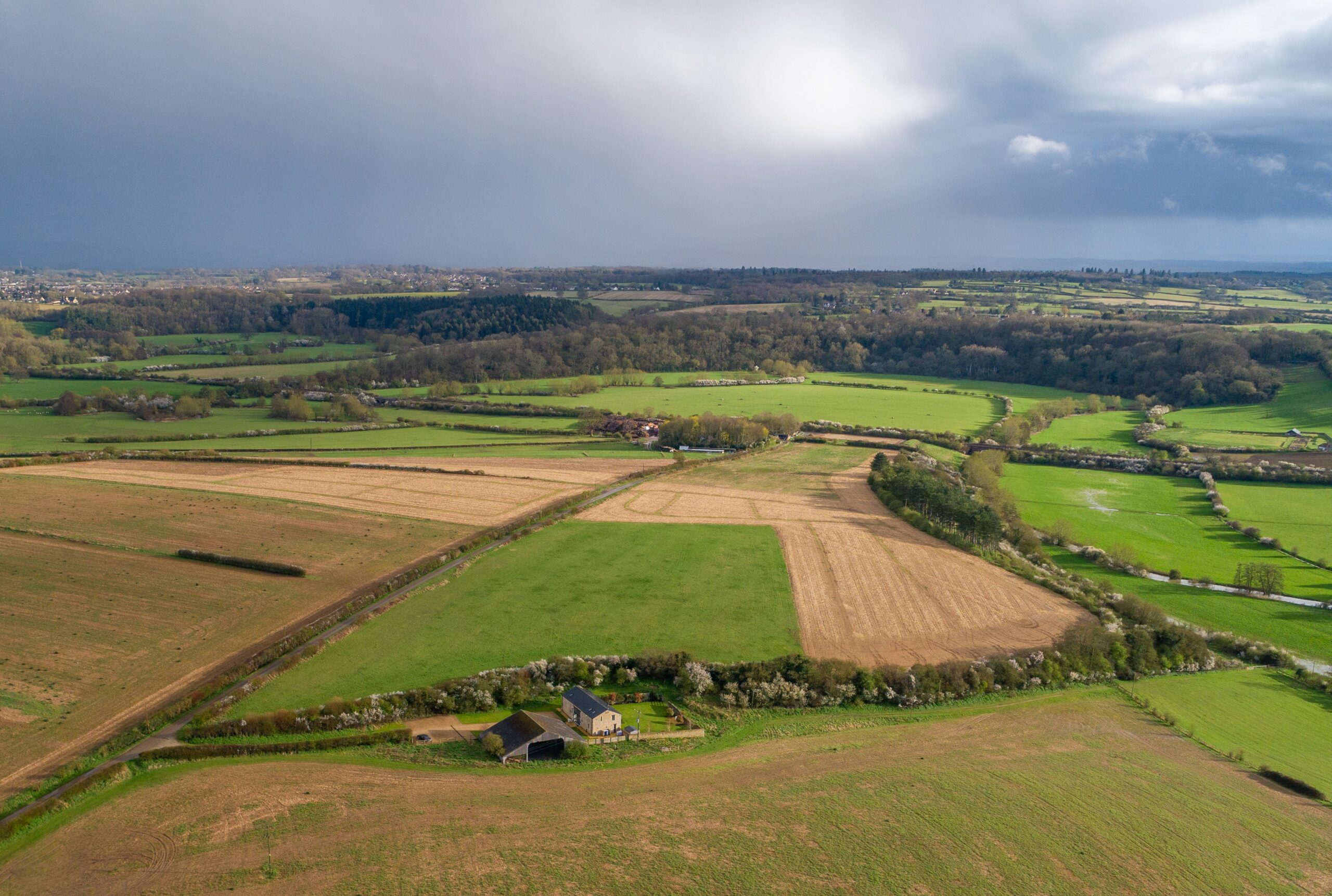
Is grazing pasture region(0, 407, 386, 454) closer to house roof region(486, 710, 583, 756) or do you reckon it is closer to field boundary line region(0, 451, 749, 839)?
field boundary line region(0, 451, 749, 839)

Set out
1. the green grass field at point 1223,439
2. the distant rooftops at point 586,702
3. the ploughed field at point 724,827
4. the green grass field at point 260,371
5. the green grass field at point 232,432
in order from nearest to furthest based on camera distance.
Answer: the ploughed field at point 724,827 < the distant rooftops at point 586,702 < the green grass field at point 232,432 < the green grass field at point 1223,439 < the green grass field at point 260,371

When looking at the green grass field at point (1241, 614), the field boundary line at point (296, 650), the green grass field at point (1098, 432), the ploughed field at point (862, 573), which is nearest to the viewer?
the field boundary line at point (296, 650)

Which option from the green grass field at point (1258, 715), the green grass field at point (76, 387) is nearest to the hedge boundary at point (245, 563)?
the green grass field at point (1258, 715)

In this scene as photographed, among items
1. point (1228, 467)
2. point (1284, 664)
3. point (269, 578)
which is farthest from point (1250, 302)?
point (269, 578)

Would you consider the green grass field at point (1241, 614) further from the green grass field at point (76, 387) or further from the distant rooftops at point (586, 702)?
the green grass field at point (76, 387)

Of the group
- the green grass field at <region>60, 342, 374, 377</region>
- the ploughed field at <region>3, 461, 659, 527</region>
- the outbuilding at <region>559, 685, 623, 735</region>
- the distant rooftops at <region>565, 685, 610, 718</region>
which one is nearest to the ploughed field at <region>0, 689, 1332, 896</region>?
the outbuilding at <region>559, 685, 623, 735</region>

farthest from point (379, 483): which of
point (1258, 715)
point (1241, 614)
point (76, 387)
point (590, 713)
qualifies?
point (76, 387)

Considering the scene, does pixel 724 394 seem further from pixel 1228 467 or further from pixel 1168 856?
pixel 1168 856
